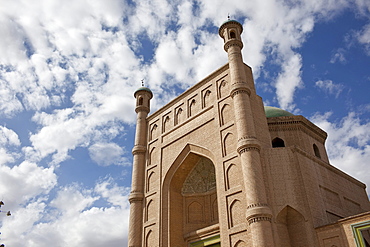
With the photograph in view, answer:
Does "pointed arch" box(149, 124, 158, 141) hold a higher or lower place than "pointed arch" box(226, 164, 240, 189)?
higher

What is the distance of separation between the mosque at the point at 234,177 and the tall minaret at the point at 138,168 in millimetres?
41

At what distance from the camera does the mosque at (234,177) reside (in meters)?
9.93

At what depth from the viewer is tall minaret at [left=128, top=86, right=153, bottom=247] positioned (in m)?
13.9

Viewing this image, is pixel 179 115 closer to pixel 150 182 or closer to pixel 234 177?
pixel 150 182

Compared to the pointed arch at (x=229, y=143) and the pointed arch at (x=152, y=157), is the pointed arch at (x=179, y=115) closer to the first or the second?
the pointed arch at (x=152, y=157)

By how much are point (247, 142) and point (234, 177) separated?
1.21 m

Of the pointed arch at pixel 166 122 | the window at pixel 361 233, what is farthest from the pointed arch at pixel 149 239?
the window at pixel 361 233

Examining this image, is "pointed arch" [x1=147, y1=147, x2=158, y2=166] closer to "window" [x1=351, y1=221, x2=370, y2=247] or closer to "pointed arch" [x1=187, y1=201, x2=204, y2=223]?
"pointed arch" [x1=187, y1=201, x2=204, y2=223]

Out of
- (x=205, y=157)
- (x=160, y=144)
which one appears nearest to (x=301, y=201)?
(x=205, y=157)

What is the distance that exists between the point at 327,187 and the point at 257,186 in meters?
2.96

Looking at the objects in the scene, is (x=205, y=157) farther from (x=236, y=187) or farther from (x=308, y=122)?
(x=308, y=122)

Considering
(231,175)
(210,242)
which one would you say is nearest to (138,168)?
(210,242)

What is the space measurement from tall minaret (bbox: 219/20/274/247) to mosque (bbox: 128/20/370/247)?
3 cm

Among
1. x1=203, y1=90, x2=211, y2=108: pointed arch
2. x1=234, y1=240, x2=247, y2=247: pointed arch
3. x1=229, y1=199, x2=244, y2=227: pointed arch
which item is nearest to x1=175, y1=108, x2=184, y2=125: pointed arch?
x1=203, y1=90, x2=211, y2=108: pointed arch
